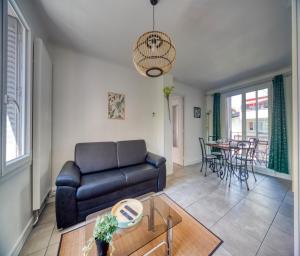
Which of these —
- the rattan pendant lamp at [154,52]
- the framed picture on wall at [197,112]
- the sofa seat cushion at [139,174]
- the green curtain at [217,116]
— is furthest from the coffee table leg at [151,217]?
the green curtain at [217,116]

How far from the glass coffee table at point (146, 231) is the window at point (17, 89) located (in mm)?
1053

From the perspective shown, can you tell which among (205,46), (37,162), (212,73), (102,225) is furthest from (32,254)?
(212,73)

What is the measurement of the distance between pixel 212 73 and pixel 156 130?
2138 mm

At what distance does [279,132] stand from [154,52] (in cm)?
374

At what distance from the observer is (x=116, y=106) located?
286 centimetres

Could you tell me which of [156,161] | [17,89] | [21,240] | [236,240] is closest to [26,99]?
[17,89]

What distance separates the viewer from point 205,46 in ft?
7.54

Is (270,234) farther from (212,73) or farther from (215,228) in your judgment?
(212,73)

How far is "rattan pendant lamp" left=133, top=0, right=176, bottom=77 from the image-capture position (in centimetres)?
119

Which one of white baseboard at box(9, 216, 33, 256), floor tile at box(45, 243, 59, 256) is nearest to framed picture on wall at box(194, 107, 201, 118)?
floor tile at box(45, 243, 59, 256)

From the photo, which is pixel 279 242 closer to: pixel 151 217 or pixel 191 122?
pixel 151 217

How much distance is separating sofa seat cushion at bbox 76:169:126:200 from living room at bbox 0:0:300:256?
0.02m

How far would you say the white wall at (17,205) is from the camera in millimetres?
1096

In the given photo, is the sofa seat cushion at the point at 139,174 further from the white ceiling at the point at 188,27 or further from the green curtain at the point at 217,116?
the green curtain at the point at 217,116
